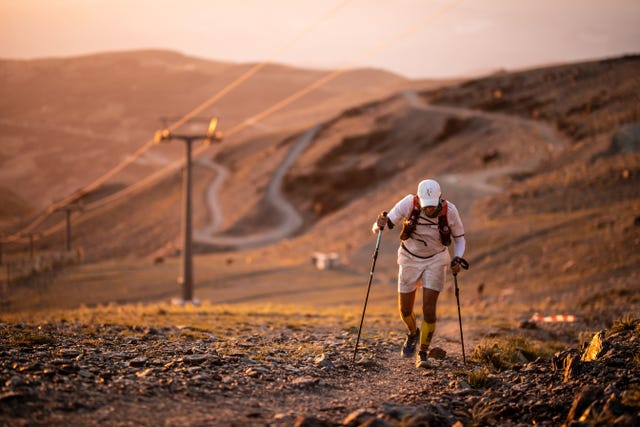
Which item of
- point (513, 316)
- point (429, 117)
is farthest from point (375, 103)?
point (513, 316)

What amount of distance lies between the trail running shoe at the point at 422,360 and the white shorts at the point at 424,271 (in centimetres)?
98

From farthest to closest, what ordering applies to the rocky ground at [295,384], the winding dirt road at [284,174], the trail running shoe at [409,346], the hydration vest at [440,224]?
the winding dirt road at [284,174], the trail running shoe at [409,346], the hydration vest at [440,224], the rocky ground at [295,384]

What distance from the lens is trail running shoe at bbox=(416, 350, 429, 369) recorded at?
9549 millimetres

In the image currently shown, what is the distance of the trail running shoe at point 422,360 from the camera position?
955cm

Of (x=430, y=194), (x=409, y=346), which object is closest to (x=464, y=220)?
(x=409, y=346)

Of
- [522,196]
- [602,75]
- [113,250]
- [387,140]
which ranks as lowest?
[113,250]

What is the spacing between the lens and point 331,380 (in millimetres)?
8477

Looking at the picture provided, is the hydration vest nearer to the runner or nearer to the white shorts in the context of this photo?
the runner

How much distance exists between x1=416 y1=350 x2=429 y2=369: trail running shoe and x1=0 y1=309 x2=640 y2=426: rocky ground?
18cm

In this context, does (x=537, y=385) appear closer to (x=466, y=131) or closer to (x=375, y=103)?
(x=466, y=131)

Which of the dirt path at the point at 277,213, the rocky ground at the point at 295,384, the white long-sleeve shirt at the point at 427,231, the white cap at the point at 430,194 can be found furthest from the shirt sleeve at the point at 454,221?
the dirt path at the point at 277,213

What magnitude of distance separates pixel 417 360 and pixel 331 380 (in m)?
1.84

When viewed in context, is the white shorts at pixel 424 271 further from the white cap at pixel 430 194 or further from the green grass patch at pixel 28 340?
the green grass patch at pixel 28 340

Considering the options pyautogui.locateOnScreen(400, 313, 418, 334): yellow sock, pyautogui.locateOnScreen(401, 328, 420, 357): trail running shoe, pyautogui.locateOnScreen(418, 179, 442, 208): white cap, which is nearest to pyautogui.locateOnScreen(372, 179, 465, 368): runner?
pyautogui.locateOnScreen(418, 179, 442, 208): white cap
